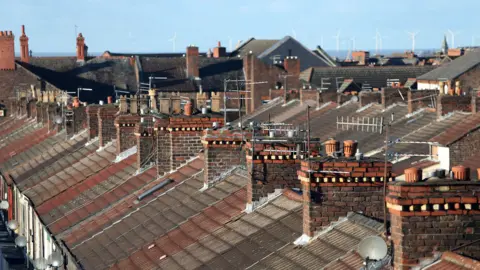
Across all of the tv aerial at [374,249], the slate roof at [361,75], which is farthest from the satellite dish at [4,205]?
the slate roof at [361,75]

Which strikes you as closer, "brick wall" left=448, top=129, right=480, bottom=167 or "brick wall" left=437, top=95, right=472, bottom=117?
"brick wall" left=448, top=129, right=480, bottom=167

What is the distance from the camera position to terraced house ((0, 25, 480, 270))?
16.5 m

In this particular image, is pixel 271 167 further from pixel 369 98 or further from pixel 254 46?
pixel 254 46

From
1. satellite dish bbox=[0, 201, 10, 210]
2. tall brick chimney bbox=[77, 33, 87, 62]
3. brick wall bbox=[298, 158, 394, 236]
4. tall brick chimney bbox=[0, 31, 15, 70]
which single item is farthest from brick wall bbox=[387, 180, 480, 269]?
tall brick chimney bbox=[77, 33, 87, 62]

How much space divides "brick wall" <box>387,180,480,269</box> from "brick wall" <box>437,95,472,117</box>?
3381cm

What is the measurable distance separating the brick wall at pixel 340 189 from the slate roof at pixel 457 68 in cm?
6843

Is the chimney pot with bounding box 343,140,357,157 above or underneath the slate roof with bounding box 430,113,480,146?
above

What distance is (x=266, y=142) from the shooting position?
25078 millimetres

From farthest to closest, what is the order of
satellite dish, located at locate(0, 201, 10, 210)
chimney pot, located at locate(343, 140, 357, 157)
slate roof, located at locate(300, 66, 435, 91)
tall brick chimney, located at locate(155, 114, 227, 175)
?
1. slate roof, located at locate(300, 66, 435, 91)
2. satellite dish, located at locate(0, 201, 10, 210)
3. tall brick chimney, located at locate(155, 114, 227, 175)
4. chimney pot, located at locate(343, 140, 357, 157)

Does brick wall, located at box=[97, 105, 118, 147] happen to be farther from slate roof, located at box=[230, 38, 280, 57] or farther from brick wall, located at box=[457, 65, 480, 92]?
slate roof, located at box=[230, 38, 280, 57]

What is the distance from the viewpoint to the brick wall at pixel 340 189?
2078 centimetres

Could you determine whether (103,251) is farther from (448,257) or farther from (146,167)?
(448,257)

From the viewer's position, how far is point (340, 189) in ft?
69.0

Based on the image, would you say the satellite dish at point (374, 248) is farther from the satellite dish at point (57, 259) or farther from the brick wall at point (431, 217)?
the satellite dish at point (57, 259)
